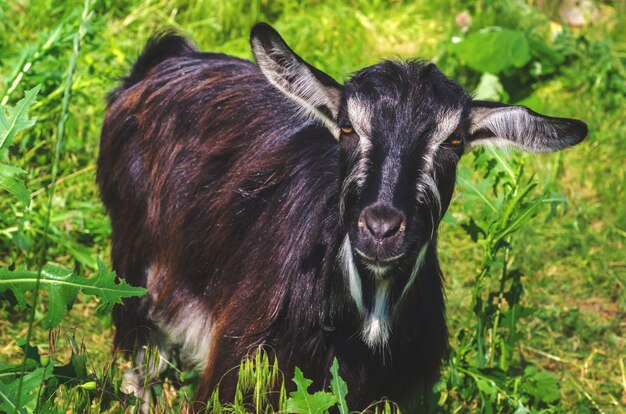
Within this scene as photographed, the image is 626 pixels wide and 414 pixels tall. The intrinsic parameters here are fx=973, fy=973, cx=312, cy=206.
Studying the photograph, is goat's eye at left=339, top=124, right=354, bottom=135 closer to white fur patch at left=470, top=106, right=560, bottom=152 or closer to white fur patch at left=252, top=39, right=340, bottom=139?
white fur patch at left=252, top=39, right=340, bottom=139

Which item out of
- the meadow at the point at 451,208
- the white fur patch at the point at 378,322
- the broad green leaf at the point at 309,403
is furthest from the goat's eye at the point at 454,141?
the broad green leaf at the point at 309,403

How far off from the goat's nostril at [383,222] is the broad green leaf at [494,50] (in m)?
4.74

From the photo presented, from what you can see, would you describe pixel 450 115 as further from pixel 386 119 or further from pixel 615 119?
pixel 615 119

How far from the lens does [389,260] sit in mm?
3775

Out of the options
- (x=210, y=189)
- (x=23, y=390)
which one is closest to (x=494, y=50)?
(x=210, y=189)

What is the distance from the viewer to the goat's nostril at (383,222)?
3.71m

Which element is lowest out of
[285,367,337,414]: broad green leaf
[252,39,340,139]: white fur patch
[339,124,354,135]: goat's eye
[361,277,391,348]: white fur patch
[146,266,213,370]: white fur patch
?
[146,266,213,370]: white fur patch

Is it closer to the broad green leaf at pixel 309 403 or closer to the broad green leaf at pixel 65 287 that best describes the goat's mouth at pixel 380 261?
the broad green leaf at pixel 309 403

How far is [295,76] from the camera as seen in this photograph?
171 inches

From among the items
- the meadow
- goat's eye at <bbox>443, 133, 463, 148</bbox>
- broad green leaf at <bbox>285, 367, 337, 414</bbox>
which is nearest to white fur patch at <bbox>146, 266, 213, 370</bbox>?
the meadow

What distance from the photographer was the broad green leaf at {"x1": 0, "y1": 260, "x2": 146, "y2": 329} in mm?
3688

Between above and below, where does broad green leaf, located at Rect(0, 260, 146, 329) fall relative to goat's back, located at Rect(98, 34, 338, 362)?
above

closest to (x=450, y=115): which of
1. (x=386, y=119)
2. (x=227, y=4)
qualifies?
(x=386, y=119)

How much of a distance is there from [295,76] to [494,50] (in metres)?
4.33
